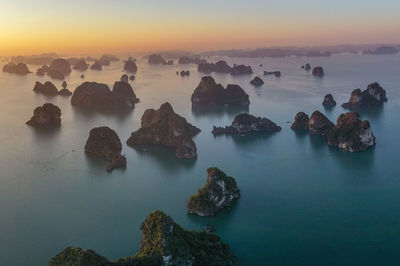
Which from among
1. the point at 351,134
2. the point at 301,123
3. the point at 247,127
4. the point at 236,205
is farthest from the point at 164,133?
the point at 351,134

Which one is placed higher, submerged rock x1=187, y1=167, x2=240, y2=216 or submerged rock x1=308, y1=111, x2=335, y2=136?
submerged rock x1=308, y1=111, x2=335, y2=136

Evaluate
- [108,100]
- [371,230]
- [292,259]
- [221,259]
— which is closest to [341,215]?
[371,230]

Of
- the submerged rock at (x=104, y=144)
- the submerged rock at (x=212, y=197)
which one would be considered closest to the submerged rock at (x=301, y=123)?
the submerged rock at (x=104, y=144)

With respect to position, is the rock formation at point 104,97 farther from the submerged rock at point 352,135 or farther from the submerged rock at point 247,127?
the submerged rock at point 352,135

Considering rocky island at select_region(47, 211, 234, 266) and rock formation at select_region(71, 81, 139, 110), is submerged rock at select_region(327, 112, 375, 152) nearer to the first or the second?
rocky island at select_region(47, 211, 234, 266)

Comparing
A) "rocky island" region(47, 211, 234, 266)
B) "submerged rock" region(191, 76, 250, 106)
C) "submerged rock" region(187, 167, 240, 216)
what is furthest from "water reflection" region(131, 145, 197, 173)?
"submerged rock" region(191, 76, 250, 106)

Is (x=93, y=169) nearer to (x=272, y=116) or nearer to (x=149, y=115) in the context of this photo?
(x=149, y=115)

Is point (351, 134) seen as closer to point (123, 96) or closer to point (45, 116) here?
point (45, 116)
